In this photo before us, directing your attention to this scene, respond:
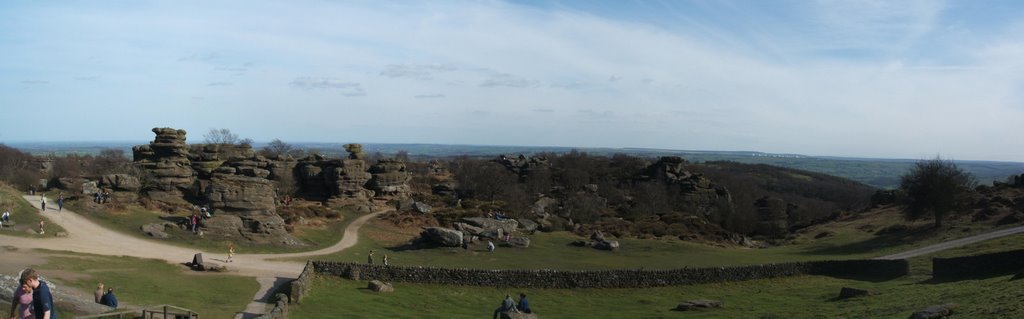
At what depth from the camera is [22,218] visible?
157ft

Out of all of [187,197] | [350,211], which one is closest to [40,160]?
[187,197]

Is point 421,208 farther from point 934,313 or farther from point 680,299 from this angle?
point 934,313

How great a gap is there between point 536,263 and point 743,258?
18.4 metres

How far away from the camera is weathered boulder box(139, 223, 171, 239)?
49.4 metres

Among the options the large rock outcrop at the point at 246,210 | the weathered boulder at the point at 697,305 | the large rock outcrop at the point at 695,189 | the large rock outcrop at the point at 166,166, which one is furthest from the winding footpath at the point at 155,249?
the large rock outcrop at the point at 695,189

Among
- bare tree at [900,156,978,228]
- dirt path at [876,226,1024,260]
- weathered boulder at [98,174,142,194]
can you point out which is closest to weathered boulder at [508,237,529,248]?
dirt path at [876,226,1024,260]

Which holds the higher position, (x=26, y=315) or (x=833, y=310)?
(x=26, y=315)

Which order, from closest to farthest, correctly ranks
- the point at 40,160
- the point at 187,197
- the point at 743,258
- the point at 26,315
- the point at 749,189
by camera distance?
the point at 26,315
the point at 743,258
the point at 187,197
the point at 40,160
the point at 749,189

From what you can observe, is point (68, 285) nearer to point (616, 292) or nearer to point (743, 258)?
point (616, 292)

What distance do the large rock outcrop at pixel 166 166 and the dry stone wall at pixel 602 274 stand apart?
30733 mm

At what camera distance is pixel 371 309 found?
3353cm

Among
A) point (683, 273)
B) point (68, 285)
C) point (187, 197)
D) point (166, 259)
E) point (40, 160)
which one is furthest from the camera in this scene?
point (40, 160)

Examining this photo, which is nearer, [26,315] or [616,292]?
[26,315]

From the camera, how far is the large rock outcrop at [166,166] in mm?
64125
